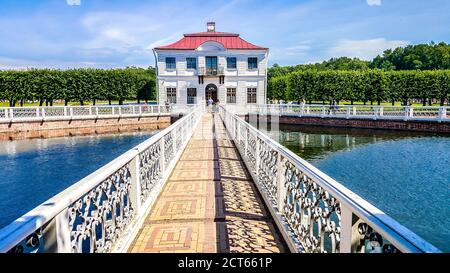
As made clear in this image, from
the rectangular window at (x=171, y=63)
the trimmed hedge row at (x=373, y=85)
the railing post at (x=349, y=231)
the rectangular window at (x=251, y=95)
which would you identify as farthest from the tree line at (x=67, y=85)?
the railing post at (x=349, y=231)

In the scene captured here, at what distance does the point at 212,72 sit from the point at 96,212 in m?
34.1

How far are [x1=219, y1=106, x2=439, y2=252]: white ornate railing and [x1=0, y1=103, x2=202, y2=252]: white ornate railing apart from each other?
6.10 feet

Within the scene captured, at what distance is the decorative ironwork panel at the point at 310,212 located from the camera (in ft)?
8.90

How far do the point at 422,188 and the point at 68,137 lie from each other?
69.7ft

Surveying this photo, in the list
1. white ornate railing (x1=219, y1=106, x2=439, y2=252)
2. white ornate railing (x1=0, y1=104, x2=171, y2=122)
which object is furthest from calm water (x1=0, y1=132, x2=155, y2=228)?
white ornate railing (x1=219, y1=106, x2=439, y2=252)

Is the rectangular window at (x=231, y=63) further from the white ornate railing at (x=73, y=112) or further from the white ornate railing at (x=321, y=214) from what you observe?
the white ornate railing at (x=321, y=214)

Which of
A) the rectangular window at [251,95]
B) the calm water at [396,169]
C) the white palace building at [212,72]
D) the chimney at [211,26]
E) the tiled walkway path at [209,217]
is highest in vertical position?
the chimney at [211,26]

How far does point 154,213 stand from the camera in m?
4.89

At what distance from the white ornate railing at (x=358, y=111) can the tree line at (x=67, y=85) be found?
15.2 m

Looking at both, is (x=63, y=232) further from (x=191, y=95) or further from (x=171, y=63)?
(x=171, y=63)

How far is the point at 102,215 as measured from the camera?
10.4 feet

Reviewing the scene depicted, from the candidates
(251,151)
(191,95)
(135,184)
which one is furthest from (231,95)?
(135,184)
